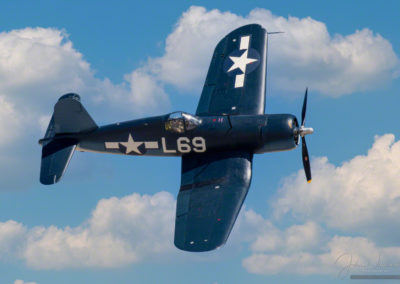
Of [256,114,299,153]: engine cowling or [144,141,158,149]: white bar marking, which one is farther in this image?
[144,141,158,149]: white bar marking

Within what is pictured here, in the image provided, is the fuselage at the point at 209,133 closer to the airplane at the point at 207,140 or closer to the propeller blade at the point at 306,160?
the airplane at the point at 207,140

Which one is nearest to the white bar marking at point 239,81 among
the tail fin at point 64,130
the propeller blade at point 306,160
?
the propeller blade at point 306,160

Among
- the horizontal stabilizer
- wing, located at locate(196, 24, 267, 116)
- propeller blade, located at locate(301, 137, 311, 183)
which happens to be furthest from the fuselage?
the horizontal stabilizer

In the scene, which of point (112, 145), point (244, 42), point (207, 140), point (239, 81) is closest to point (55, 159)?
point (112, 145)

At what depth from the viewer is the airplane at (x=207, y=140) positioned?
24.4 metres

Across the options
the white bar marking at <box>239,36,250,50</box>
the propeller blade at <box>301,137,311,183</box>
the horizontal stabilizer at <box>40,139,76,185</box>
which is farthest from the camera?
the white bar marking at <box>239,36,250,50</box>

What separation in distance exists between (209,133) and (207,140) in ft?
0.96

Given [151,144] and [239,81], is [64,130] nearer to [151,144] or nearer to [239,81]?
[151,144]

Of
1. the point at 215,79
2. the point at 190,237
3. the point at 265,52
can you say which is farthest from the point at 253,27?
the point at 190,237

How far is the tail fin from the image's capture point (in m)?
28.4

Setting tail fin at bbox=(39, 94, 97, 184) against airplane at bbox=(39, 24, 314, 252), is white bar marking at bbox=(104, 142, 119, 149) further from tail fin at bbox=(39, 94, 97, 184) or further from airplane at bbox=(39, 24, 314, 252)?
tail fin at bbox=(39, 94, 97, 184)

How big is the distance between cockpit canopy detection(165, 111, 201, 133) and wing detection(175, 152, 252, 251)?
1250mm

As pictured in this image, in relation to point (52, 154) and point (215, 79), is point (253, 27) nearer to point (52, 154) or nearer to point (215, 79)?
point (215, 79)

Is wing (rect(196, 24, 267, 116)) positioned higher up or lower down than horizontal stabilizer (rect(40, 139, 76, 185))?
higher up
